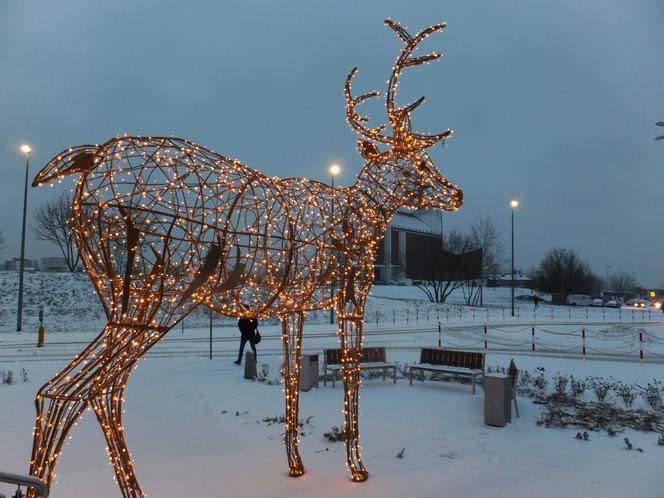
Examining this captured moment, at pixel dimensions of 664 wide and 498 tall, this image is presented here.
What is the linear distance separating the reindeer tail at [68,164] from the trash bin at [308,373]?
21.8 feet

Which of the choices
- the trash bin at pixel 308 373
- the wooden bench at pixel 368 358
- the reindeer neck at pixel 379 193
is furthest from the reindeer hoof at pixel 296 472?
the wooden bench at pixel 368 358

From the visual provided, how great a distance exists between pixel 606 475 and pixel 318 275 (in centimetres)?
384

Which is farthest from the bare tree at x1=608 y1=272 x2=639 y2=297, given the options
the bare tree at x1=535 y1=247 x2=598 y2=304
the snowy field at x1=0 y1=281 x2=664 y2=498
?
the snowy field at x1=0 y1=281 x2=664 y2=498

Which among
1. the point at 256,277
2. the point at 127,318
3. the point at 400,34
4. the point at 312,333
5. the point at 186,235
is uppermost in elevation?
the point at 400,34

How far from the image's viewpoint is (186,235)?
Answer: 3582mm

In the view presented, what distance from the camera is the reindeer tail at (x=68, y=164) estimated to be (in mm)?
3367

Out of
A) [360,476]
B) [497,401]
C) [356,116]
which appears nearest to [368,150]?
[356,116]

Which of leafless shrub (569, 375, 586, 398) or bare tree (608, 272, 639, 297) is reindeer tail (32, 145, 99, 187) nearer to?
leafless shrub (569, 375, 586, 398)

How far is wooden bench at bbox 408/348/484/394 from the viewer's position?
9.54 meters

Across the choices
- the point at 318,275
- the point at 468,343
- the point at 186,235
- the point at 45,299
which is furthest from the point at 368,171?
the point at 45,299

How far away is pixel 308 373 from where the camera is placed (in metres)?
9.40

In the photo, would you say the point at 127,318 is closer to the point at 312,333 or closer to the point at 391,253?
the point at 312,333

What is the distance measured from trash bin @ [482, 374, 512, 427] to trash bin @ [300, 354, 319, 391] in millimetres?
3501

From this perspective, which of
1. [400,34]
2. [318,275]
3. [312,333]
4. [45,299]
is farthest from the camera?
[45,299]
